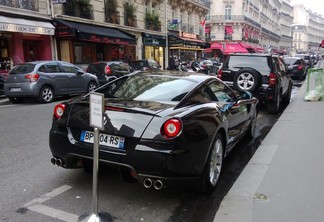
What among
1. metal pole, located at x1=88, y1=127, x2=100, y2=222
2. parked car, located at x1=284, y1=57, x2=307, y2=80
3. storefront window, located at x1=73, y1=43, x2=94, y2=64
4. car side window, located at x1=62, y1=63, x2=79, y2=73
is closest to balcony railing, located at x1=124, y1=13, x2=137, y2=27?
storefront window, located at x1=73, y1=43, x2=94, y2=64

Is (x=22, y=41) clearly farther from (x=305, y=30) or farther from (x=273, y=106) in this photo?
(x=305, y=30)

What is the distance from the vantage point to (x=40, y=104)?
1200 cm

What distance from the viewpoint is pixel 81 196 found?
13.2ft

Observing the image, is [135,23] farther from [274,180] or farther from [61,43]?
[274,180]

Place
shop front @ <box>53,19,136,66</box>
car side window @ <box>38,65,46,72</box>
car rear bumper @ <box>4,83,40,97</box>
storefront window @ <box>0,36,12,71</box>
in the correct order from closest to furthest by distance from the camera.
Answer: car rear bumper @ <box>4,83,40,97</box>, car side window @ <box>38,65,46,72</box>, storefront window @ <box>0,36,12,71</box>, shop front @ <box>53,19,136,66</box>

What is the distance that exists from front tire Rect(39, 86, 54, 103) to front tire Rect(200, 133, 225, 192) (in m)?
9.22

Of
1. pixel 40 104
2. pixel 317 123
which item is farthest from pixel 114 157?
pixel 40 104

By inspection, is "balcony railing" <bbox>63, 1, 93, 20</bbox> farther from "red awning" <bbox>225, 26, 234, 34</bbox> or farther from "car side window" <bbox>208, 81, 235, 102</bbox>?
"red awning" <bbox>225, 26, 234, 34</bbox>

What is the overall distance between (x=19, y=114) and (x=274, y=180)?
7548mm

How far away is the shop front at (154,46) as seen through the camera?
29.6 metres

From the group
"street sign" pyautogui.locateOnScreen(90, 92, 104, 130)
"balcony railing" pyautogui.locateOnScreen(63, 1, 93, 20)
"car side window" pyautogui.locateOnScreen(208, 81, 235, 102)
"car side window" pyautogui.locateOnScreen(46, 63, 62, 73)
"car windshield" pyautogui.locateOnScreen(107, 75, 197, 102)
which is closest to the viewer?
"street sign" pyautogui.locateOnScreen(90, 92, 104, 130)

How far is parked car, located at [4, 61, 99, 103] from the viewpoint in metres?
12.1

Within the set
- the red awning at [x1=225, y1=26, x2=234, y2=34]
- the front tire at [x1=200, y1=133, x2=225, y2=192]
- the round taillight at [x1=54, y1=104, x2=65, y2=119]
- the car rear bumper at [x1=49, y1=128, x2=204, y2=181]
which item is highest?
the red awning at [x1=225, y1=26, x2=234, y2=34]

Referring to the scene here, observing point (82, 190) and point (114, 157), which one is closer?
point (114, 157)
